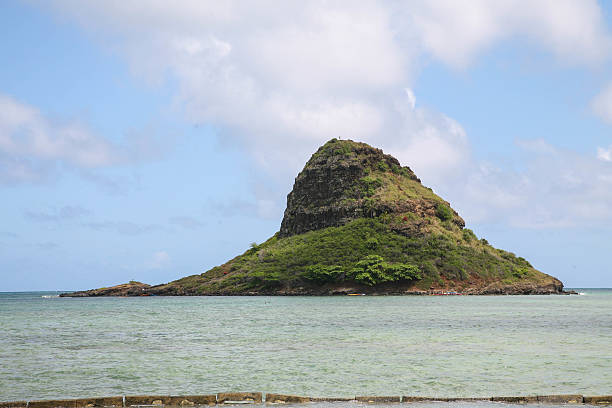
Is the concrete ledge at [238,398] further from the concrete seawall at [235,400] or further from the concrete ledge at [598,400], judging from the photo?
the concrete ledge at [598,400]

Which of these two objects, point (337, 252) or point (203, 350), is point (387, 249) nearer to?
point (337, 252)

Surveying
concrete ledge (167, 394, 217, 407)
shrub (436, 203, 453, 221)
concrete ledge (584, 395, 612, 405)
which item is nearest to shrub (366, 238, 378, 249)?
shrub (436, 203, 453, 221)

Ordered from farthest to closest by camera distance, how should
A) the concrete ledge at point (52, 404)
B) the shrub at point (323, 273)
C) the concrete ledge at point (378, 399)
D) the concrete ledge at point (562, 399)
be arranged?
the shrub at point (323, 273), the concrete ledge at point (378, 399), the concrete ledge at point (562, 399), the concrete ledge at point (52, 404)

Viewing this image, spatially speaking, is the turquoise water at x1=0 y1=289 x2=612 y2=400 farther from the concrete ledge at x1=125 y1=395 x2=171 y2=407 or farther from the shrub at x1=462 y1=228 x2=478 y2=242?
the shrub at x1=462 y1=228 x2=478 y2=242

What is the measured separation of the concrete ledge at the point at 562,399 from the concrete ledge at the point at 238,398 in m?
8.82

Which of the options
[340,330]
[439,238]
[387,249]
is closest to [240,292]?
[387,249]

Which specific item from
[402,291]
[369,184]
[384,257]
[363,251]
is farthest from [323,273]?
[369,184]

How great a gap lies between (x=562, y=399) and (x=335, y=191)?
167920 mm

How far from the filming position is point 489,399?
19.0m

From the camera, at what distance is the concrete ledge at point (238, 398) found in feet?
Result: 61.7

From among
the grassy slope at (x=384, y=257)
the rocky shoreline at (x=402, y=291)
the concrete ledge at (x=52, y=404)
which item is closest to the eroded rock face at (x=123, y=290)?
the grassy slope at (x=384, y=257)

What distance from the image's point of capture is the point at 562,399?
733 inches

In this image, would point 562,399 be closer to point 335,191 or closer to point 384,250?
point 384,250

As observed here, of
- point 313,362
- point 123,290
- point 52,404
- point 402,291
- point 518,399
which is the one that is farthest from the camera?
point 123,290
